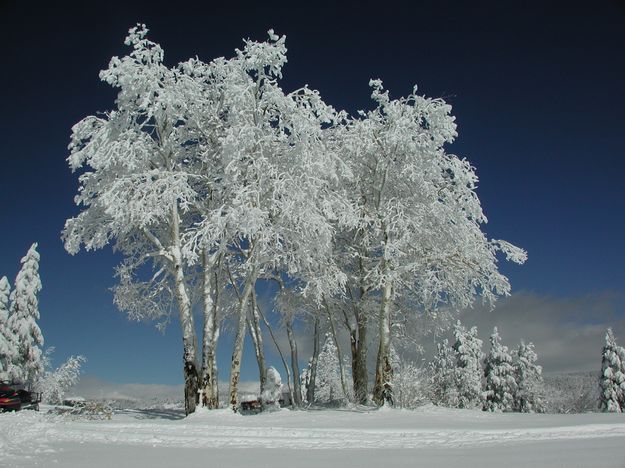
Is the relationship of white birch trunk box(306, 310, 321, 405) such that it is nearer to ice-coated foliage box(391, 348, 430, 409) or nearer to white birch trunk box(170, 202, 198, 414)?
ice-coated foliage box(391, 348, 430, 409)

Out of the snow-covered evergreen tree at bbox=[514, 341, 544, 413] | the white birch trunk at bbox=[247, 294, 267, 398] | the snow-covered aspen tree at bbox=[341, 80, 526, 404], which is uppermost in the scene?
the snow-covered aspen tree at bbox=[341, 80, 526, 404]

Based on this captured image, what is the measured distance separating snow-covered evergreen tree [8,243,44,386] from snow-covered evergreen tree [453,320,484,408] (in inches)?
1304

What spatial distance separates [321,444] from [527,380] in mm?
42827

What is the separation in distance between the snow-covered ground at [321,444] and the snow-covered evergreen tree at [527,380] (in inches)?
1381

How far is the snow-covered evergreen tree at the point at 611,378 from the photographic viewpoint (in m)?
40.4

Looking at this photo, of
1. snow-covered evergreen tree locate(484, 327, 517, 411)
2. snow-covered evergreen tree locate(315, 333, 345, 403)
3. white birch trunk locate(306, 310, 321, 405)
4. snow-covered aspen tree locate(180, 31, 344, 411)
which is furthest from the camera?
snow-covered evergreen tree locate(315, 333, 345, 403)

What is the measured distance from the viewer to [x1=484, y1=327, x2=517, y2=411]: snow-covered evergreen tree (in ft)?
149

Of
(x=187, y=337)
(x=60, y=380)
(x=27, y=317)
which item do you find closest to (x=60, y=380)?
(x=60, y=380)

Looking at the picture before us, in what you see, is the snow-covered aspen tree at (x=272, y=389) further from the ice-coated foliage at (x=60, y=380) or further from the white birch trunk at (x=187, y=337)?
the ice-coated foliage at (x=60, y=380)

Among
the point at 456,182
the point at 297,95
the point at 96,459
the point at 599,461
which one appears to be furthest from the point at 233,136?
the point at 599,461

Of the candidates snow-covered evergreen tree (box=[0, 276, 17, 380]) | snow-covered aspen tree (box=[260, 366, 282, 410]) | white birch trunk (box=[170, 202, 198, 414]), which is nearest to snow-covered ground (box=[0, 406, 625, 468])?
white birch trunk (box=[170, 202, 198, 414])

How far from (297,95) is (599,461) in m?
13.8

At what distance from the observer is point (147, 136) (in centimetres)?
1806

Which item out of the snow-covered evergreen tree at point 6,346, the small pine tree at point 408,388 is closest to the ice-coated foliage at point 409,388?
the small pine tree at point 408,388
